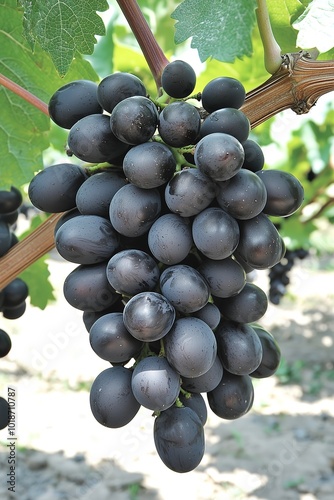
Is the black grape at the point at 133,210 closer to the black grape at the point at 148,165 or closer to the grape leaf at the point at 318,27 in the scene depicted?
the black grape at the point at 148,165

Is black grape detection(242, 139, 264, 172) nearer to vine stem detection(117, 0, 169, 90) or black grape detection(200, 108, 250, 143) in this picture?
black grape detection(200, 108, 250, 143)

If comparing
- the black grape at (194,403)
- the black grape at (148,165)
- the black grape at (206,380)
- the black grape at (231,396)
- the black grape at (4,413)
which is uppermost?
the black grape at (148,165)

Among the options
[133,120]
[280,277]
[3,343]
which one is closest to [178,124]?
[133,120]

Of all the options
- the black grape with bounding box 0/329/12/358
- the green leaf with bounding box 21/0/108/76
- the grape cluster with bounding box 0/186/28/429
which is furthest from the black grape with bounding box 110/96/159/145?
the black grape with bounding box 0/329/12/358

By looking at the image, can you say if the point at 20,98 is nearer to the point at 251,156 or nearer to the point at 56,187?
the point at 56,187

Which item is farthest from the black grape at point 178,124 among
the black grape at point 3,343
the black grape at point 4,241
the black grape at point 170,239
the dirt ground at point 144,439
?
the dirt ground at point 144,439

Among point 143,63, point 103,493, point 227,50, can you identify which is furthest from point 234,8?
point 103,493
